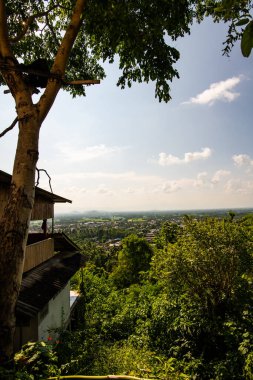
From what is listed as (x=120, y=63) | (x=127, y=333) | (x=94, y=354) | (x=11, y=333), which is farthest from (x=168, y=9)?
(x=127, y=333)

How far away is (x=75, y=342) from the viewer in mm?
7434

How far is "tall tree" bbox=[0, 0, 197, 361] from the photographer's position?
3.32 metres

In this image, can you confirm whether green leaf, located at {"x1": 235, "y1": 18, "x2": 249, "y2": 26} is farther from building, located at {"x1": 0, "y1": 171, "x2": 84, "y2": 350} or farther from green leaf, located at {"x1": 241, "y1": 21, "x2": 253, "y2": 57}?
building, located at {"x1": 0, "y1": 171, "x2": 84, "y2": 350}

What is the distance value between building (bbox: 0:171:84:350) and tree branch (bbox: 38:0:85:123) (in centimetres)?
297

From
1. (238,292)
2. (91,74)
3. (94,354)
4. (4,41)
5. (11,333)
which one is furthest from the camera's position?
(238,292)

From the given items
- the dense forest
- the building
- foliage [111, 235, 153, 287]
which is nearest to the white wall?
the building

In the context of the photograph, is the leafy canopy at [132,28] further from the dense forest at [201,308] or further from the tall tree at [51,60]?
the dense forest at [201,308]

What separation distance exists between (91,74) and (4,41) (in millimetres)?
3815

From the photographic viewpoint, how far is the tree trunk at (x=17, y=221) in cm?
310

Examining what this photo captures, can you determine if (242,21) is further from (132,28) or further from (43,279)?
(43,279)

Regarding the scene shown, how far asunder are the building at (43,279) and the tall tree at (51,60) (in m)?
3.05

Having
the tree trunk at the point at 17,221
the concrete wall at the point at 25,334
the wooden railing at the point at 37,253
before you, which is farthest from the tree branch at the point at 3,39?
the concrete wall at the point at 25,334

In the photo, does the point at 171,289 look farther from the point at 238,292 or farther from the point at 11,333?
the point at 11,333

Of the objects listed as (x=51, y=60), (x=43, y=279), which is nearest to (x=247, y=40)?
(x=51, y=60)
